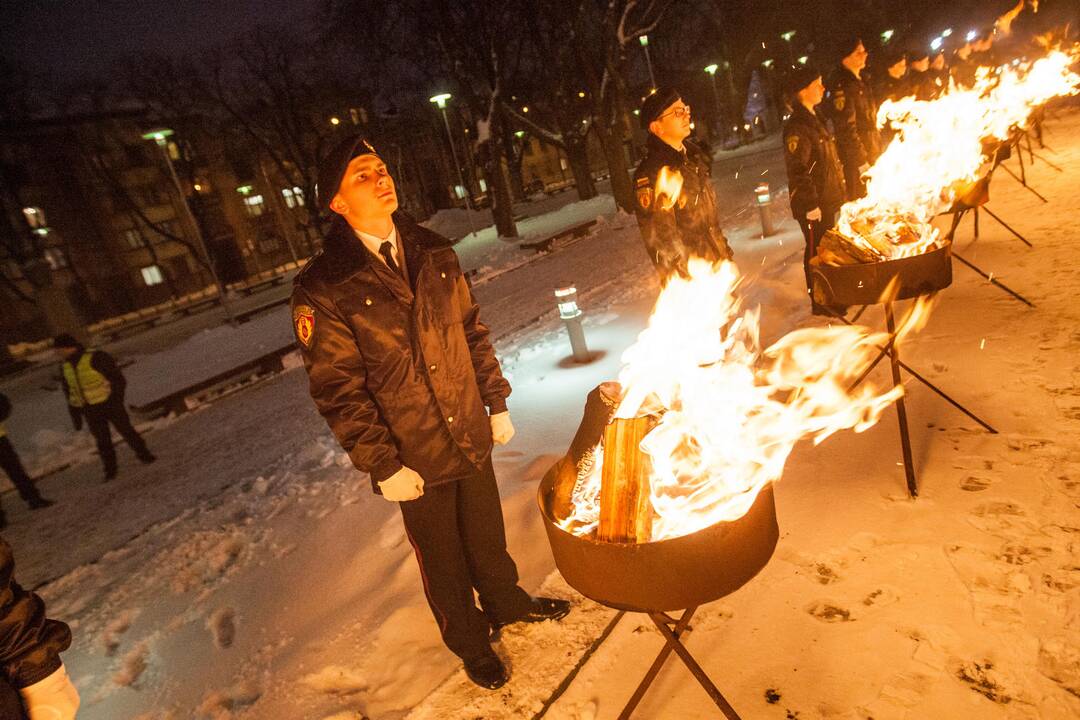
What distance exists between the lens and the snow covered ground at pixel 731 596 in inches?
105

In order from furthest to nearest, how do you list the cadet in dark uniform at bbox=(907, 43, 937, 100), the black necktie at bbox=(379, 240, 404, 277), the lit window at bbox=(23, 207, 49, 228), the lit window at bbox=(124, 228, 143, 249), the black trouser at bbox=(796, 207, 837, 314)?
1. the lit window at bbox=(124, 228, 143, 249)
2. the lit window at bbox=(23, 207, 49, 228)
3. the cadet in dark uniform at bbox=(907, 43, 937, 100)
4. the black trouser at bbox=(796, 207, 837, 314)
5. the black necktie at bbox=(379, 240, 404, 277)

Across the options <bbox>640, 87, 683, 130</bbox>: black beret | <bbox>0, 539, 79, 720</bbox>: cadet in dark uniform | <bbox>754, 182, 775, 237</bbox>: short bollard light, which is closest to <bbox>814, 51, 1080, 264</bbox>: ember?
<bbox>640, 87, 683, 130</bbox>: black beret

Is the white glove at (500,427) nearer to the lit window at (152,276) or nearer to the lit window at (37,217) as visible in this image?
the lit window at (37,217)

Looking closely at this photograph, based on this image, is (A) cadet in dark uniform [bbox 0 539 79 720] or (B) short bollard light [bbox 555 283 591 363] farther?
(B) short bollard light [bbox 555 283 591 363]

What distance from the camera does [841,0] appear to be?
4341 cm

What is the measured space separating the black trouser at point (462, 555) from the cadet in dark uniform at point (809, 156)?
178 inches

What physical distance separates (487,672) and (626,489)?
153 cm

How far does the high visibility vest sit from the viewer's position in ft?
26.9

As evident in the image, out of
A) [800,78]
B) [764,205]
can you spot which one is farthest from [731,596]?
[764,205]

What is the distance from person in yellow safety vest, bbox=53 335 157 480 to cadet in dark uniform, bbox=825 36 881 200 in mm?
10000

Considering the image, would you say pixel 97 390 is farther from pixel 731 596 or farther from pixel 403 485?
pixel 731 596

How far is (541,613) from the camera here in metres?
3.39

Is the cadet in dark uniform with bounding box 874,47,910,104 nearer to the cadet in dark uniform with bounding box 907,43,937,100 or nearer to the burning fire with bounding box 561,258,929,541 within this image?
the cadet in dark uniform with bounding box 907,43,937,100

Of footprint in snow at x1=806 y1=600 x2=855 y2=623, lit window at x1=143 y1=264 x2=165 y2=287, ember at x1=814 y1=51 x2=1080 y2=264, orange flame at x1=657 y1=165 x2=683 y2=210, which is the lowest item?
footprint in snow at x1=806 y1=600 x2=855 y2=623
